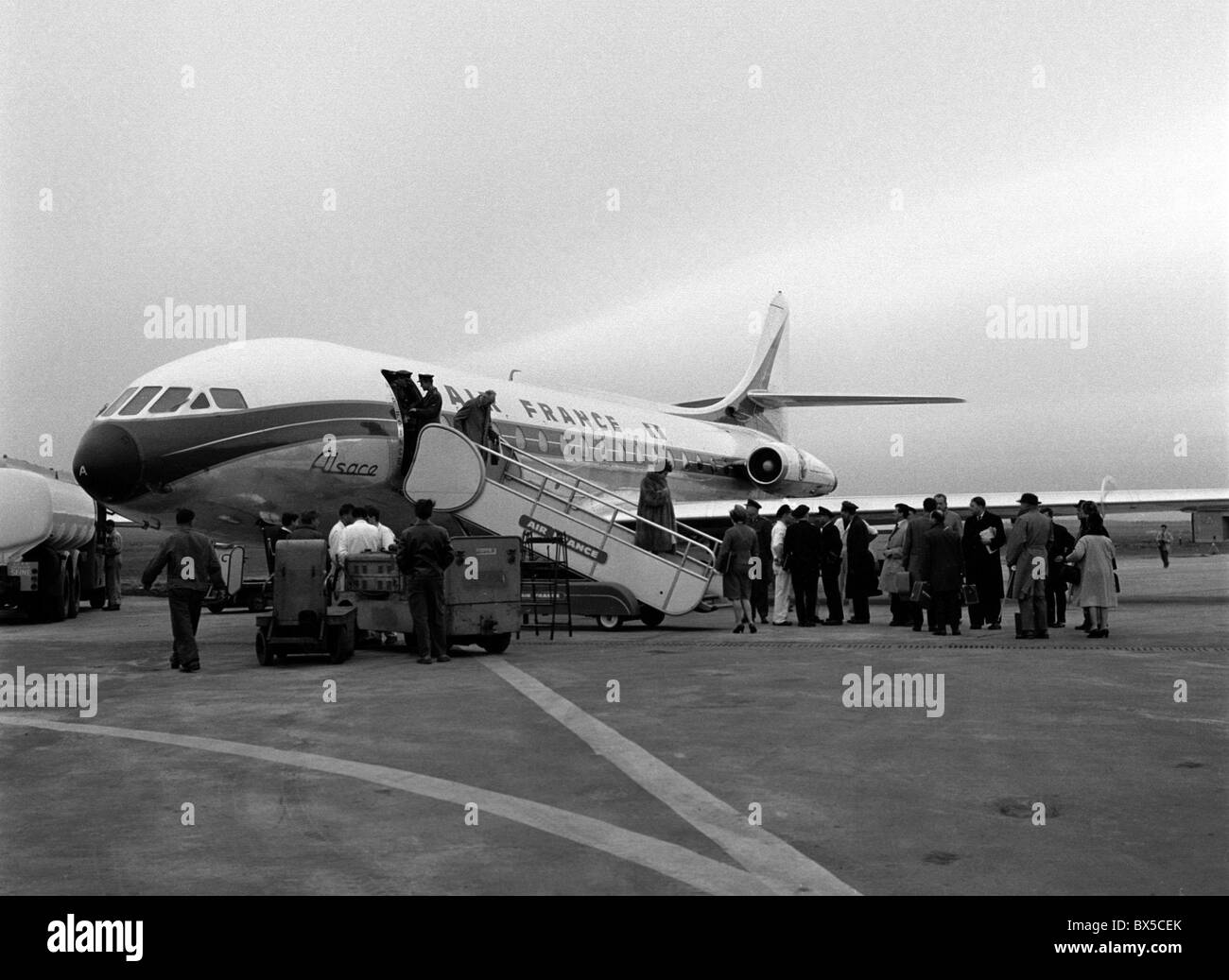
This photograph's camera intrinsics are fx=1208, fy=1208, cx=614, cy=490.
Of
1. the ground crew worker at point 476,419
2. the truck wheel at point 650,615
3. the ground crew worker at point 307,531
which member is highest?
the ground crew worker at point 476,419

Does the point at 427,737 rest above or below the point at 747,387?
below

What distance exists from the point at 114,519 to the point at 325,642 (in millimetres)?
15112

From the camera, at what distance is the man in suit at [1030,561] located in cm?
1509

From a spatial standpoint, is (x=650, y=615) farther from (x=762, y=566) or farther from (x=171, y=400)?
(x=171, y=400)

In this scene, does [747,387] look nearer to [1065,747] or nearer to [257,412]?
[257,412]

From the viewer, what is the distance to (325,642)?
13.2 meters

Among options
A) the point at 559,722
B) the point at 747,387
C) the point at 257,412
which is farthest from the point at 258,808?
the point at 747,387

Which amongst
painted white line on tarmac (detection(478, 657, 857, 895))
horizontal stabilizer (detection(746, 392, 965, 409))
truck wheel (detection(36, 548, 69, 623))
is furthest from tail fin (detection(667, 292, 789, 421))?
painted white line on tarmac (detection(478, 657, 857, 895))

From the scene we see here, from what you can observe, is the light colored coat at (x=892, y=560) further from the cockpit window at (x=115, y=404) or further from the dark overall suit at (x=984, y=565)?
the cockpit window at (x=115, y=404)

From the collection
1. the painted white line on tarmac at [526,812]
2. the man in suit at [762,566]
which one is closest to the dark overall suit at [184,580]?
the painted white line on tarmac at [526,812]

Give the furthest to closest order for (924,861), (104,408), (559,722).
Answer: (104,408), (559,722), (924,861)

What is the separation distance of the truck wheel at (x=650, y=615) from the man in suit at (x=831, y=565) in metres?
2.50

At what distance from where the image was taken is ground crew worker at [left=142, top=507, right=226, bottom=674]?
487 inches

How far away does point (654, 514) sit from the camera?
18422 mm
